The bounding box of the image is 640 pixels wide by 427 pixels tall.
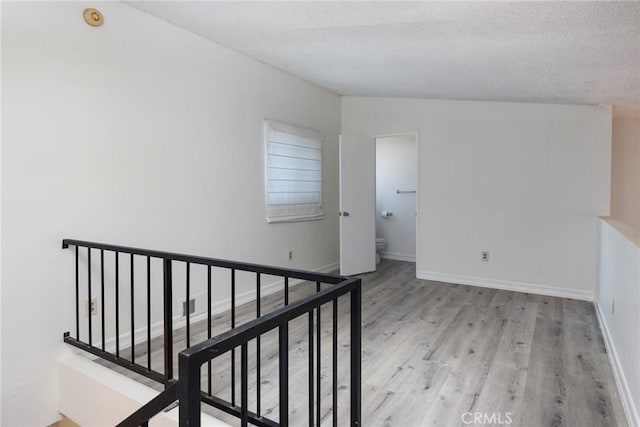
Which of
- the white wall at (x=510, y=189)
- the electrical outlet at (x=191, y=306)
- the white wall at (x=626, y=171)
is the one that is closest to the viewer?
the electrical outlet at (x=191, y=306)

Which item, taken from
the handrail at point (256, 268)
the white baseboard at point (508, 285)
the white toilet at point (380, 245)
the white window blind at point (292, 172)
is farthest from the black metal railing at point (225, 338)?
the white toilet at point (380, 245)

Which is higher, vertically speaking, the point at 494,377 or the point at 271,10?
the point at 271,10

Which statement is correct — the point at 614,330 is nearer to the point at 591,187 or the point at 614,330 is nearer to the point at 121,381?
the point at 591,187

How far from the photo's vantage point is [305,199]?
4430 mm

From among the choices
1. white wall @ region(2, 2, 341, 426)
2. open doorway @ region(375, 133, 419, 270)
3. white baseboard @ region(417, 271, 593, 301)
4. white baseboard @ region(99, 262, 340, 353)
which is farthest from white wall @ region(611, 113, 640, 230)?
white wall @ region(2, 2, 341, 426)

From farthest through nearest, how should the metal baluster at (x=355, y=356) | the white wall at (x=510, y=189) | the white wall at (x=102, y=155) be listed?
the white wall at (x=510, y=189)
the white wall at (x=102, y=155)
the metal baluster at (x=355, y=356)

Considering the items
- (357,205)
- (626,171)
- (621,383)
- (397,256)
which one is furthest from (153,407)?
(626,171)

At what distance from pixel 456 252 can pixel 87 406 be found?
3798mm

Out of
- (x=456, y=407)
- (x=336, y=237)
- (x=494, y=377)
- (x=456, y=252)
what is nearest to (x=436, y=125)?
(x=456, y=252)

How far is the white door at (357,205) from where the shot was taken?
472 cm

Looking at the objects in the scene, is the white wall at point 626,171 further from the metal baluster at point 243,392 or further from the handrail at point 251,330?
the metal baluster at point 243,392

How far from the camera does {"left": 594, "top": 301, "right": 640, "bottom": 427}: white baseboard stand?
5.69 feet

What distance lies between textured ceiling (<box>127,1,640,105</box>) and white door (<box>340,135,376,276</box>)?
1128 millimetres

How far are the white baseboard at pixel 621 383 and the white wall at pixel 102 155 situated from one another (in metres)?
2.87
